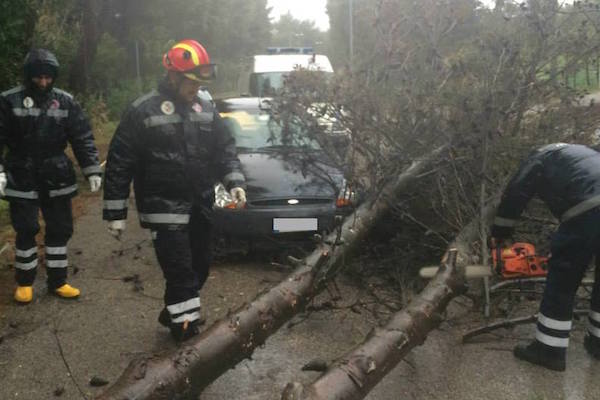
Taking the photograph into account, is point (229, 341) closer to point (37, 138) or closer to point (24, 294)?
point (24, 294)

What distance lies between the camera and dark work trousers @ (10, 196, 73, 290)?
4.67 meters

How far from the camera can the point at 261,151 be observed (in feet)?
21.4

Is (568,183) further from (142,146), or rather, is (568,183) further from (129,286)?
(129,286)

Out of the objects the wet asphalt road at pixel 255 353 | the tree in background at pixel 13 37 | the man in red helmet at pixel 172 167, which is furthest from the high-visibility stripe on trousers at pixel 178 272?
the tree in background at pixel 13 37

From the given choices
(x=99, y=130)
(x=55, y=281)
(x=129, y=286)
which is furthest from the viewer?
(x=99, y=130)

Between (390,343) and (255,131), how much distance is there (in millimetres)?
4097

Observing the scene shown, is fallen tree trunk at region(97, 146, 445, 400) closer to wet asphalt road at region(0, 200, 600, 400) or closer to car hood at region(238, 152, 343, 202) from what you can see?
wet asphalt road at region(0, 200, 600, 400)

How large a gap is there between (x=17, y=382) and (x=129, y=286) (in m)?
1.73

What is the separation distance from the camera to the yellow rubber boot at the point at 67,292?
16.0ft

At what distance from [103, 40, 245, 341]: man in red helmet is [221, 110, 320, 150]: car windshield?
7.65 feet

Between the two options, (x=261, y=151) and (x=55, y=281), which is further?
A: (x=261, y=151)

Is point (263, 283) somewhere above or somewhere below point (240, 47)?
below

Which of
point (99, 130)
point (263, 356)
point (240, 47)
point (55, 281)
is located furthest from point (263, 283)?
point (240, 47)

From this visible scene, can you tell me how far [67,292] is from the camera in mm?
4887
